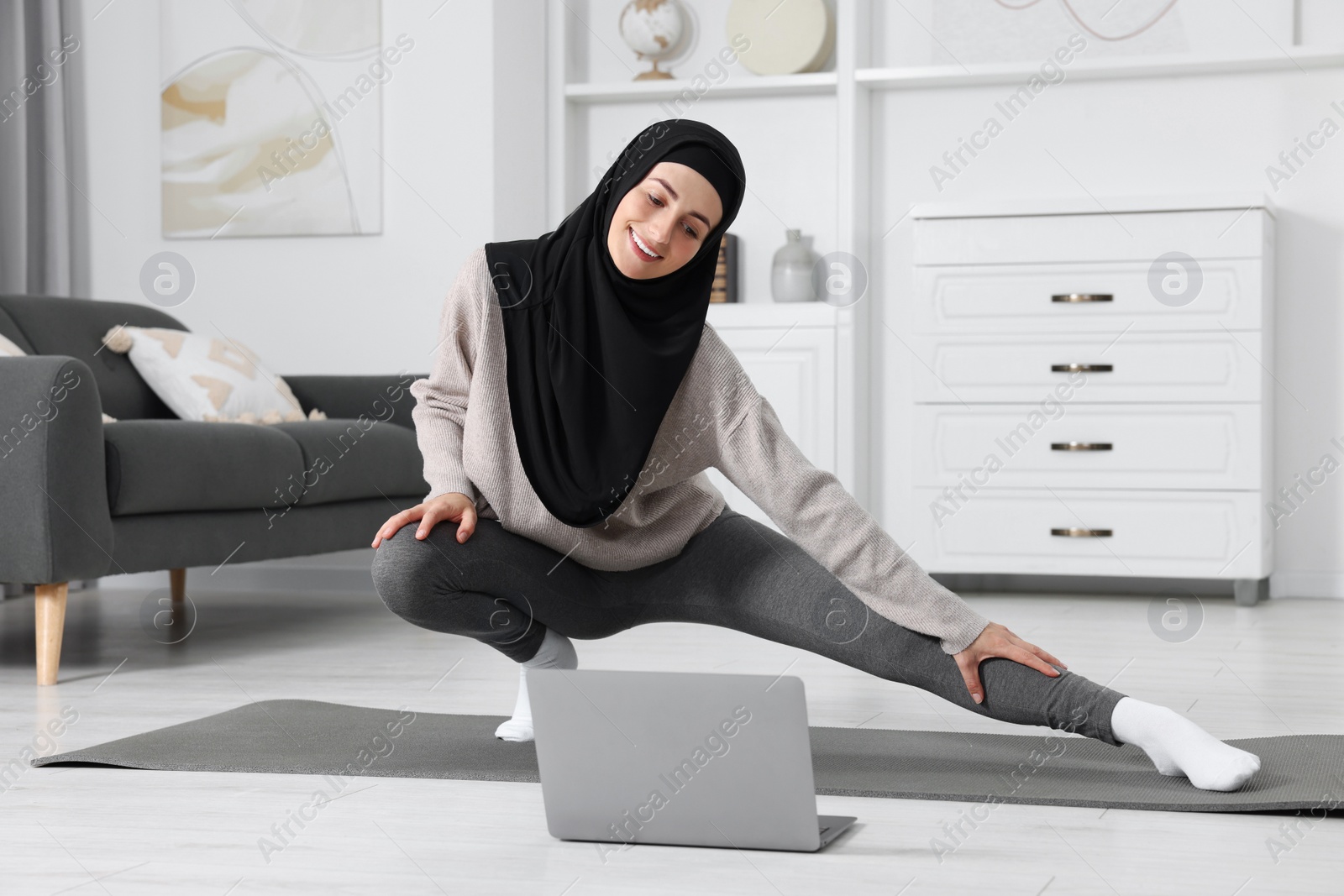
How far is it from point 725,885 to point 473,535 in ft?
2.12

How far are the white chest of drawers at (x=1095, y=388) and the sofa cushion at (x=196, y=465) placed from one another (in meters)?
1.76

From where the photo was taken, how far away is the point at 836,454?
389cm

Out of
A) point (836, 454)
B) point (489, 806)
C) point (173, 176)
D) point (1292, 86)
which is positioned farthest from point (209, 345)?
point (1292, 86)

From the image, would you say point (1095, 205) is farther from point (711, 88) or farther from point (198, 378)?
point (198, 378)

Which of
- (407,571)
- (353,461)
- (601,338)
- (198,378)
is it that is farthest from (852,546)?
(198,378)

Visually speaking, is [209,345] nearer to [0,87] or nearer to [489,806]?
[0,87]

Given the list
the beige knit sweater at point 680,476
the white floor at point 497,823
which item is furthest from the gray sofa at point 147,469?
the beige knit sweater at point 680,476

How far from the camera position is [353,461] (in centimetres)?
314

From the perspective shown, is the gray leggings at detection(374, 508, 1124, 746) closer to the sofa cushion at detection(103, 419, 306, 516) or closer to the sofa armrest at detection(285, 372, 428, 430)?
the sofa cushion at detection(103, 419, 306, 516)

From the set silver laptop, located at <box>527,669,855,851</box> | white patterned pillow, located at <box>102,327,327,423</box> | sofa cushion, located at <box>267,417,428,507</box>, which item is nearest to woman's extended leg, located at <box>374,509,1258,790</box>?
silver laptop, located at <box>527,669,855,851</box>

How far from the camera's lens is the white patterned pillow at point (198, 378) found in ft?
10.8

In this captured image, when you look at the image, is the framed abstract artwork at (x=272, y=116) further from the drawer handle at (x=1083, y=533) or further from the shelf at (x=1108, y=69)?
the drawer handle at (x=1083, y=533)

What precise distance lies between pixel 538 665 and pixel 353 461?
1.42 metres

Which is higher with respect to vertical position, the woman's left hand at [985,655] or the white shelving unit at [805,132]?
the white shelving unit at [805,132]
